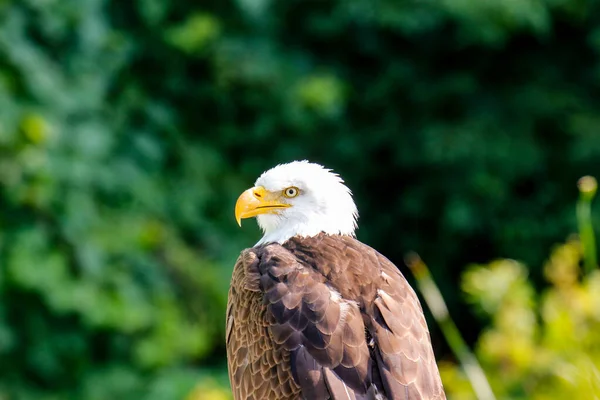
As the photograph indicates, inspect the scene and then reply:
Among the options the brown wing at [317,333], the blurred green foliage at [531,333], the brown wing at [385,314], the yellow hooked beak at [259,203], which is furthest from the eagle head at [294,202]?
the blurred green foliage at [531,333]

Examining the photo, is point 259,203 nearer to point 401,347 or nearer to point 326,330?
point 326,330

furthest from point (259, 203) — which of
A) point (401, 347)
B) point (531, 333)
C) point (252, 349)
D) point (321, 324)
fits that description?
point (531, 333)

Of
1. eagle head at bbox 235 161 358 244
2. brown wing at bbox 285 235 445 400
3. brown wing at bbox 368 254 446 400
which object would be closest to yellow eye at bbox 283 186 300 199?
eagle head at bbox 235 161 358 244

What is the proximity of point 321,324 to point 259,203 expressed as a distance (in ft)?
2.83

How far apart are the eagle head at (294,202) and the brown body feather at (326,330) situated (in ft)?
0.90

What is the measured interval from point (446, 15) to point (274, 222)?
13.3 feet

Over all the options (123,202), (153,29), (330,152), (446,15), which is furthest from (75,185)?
(446,15)

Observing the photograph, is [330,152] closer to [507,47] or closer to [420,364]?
[507,47]

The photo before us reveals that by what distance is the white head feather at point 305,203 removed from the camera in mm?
3955

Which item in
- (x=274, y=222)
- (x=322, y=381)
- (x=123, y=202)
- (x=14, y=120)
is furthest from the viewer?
(x=123, y=202)

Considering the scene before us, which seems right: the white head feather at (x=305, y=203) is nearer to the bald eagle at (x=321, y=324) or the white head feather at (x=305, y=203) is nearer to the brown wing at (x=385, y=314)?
the bald eagle at (x=321, y=324)

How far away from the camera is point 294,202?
398 centimetres

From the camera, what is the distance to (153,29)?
722 centimetres

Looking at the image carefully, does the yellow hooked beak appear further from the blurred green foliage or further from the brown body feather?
the blurred green foliage
